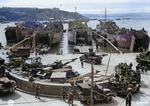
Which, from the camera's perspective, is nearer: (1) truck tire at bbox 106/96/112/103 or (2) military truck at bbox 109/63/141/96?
(1) truck tire at bbox 106/96/112/103

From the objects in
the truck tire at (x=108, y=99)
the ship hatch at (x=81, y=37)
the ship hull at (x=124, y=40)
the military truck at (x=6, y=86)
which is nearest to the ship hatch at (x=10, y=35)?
the ship hatch at (x=81, y=37)

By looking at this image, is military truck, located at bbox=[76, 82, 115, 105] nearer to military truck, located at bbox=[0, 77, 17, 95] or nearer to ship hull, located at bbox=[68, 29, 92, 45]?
military truck, located at bbox=[0, 77, 17, 95]

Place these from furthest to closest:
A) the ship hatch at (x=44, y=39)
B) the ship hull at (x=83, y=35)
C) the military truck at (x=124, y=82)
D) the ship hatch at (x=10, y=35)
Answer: the ship hatch at (x=10, y=35), the ship hull at (x=83, y=35), the ship hatch at (x=44, y=39), the military truck at (x=124, y=82)

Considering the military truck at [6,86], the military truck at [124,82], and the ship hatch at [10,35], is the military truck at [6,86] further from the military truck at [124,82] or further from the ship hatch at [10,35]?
the ship hatch at [10,35]

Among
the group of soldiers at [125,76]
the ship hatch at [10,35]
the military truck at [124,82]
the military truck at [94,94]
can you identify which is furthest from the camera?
the ship hatch at [10,35]

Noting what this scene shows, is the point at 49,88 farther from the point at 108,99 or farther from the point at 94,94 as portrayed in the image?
the point at 108,99

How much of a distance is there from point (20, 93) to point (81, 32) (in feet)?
142

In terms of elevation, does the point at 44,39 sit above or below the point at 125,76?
above

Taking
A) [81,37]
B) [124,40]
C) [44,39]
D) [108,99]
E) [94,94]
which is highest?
[81,37]

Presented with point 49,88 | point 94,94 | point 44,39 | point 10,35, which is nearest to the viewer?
point 94,94

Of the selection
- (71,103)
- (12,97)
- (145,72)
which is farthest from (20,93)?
(145,72)

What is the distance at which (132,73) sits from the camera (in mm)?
15461

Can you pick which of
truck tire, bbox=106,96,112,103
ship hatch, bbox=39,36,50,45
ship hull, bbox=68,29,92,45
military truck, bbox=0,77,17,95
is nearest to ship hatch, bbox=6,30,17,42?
ship hatch, bbox=39,36,50,45

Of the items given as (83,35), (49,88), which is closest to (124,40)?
(83,35)
